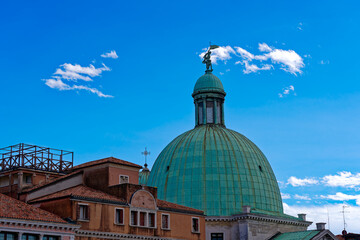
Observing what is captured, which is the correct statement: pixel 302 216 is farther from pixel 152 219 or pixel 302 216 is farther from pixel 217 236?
pixel 152 219

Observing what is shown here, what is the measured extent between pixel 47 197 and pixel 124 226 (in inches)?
262

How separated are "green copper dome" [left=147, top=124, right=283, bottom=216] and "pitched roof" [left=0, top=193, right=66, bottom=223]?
2367 centimetres

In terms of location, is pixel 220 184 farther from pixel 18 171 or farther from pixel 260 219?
pixel 18 171

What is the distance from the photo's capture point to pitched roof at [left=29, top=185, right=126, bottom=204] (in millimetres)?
44994

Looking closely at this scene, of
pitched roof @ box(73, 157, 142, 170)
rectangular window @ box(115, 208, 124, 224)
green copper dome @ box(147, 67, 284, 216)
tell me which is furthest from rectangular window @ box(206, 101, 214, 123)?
rectangular window @ box(115, 208, 124, 224)

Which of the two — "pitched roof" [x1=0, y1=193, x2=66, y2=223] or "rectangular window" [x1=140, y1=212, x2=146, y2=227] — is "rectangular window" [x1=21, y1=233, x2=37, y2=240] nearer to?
"pitched roof" [x1=0, y1=193, x2=66, y2=223]

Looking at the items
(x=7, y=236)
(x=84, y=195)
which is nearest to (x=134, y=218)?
(x=84, y=195)

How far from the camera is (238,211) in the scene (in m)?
63.4

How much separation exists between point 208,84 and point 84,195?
35.2m

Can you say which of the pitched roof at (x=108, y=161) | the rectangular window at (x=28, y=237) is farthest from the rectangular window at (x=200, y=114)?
the rectangular window at (x=28, y=237)

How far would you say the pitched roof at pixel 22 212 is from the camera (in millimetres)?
40244

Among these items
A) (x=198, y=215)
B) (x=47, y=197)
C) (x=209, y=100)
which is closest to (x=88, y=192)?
(x=47, y=197)

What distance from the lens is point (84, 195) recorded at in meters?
45.8

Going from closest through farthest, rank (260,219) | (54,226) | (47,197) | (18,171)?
1. (54,226)
2. (47,197)
3. (18,171)
4. (260,219)
